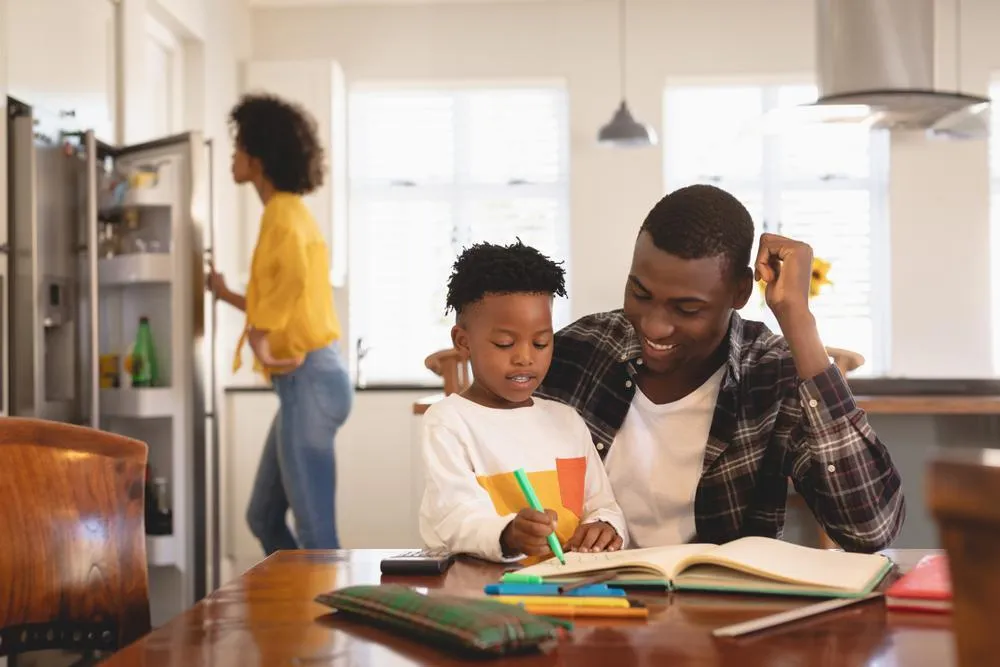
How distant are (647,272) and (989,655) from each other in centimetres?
112

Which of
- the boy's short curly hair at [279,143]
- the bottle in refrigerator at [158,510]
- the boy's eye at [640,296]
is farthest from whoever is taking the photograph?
the bottle in refrigerator at [158,510]

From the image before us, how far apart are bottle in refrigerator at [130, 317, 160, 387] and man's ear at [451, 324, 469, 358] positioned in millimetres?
2276

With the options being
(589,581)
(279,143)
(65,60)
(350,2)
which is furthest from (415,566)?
(350,2)

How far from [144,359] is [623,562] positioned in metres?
2.80

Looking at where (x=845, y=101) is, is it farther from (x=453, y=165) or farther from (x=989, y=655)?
(x=453, y=165)

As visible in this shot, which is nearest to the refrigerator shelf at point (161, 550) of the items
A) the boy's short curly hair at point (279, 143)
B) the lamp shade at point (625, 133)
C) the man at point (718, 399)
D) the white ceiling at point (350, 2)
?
the boy's short curly hair at point (279, 143)

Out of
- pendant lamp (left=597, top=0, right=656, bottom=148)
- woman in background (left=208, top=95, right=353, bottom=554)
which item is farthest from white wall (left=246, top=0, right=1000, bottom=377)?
woman in background (left=208, top=95, right=353, bottom=554)

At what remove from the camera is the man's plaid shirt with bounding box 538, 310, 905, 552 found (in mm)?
1447

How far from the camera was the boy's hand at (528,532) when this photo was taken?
1.22m

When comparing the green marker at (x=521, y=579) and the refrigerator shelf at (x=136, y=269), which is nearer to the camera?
the green marker at (x=521, y=579)

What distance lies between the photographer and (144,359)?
3.66m

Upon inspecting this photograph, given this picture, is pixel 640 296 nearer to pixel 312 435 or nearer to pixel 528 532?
pixel 528 532

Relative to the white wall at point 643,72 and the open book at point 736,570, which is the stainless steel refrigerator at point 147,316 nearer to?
the white wall at point 643,72

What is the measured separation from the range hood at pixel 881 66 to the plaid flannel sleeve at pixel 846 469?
5.51 ft
